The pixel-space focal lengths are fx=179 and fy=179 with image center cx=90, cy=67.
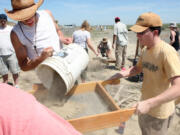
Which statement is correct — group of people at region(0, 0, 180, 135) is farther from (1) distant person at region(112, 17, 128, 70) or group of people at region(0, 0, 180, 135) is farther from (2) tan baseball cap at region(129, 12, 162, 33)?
(1) distant person at region(112, 17, 128, 70)

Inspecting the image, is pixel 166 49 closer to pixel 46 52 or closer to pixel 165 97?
pixel 165 97

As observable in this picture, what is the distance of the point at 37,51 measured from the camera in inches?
93.5

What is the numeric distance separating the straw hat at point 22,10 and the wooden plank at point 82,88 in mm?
1063

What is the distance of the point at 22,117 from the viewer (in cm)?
80

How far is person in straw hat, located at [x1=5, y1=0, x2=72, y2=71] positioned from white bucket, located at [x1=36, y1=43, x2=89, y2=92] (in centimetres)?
14

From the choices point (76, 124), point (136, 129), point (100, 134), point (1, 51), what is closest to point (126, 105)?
point (136, 129)

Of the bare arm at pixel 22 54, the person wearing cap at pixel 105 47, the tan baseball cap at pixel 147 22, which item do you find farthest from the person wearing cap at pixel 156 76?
the person wearing cap at pixel 105 47

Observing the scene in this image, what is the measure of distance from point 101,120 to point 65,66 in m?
0.67

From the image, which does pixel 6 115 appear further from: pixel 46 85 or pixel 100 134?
pixel 100 134

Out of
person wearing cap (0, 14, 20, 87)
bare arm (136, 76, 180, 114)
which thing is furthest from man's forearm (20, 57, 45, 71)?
person wearing cap (0, 14, 20, 87)

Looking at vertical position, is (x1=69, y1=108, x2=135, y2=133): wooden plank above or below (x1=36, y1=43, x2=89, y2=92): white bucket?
below

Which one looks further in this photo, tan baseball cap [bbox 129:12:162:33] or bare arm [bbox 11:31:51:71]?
bare arm [bbox 11:31:51:71]

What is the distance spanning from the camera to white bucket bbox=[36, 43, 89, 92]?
1.88 metres

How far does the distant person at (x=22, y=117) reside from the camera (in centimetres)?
76
